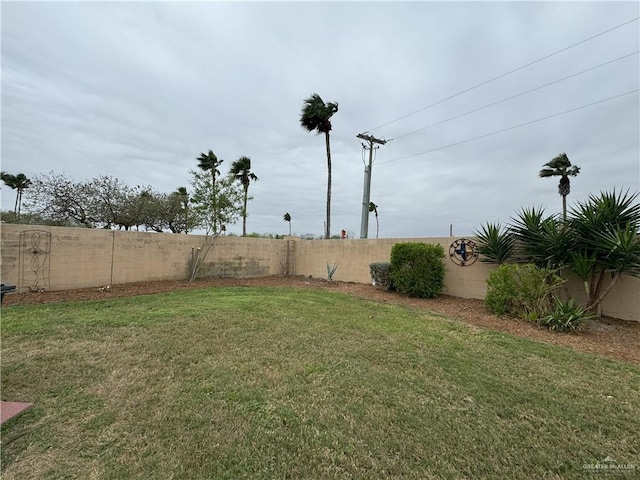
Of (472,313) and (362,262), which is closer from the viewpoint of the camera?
(472,313)

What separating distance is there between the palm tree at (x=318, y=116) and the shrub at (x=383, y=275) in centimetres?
658

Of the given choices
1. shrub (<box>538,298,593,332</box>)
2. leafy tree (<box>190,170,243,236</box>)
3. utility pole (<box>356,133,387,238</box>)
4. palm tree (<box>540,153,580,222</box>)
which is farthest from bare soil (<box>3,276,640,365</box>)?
palm tree (<box>540,153,580,222</box>)

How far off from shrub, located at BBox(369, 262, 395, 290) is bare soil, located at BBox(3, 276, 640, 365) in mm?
243

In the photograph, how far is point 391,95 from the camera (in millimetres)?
10852

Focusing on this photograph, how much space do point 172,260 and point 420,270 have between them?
7611 millimetres

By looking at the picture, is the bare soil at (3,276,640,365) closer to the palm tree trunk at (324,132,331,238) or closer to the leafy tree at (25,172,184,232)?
the palm tree trunk at (324,132,331,238)

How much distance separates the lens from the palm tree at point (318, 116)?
49.3 feet

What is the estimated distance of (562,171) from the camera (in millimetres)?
14453

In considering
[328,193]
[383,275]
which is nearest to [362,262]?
[383,275]

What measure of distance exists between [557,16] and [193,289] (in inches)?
441

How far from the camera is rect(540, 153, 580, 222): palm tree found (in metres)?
14.2

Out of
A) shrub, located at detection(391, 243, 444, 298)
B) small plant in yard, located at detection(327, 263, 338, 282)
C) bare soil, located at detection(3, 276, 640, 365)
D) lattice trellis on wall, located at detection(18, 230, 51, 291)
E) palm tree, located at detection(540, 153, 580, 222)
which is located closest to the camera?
bare soil, located at detection(3, 276, 640, 365)

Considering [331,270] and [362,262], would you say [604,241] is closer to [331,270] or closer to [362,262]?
[362,262]

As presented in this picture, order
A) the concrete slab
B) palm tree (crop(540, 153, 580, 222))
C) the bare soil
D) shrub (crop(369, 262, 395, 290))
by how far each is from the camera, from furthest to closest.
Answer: palm tree (crop(540, 153, 580, 222)), shrub (crop(369, 262, 395, 290)), the bare soil, the concrete slab
